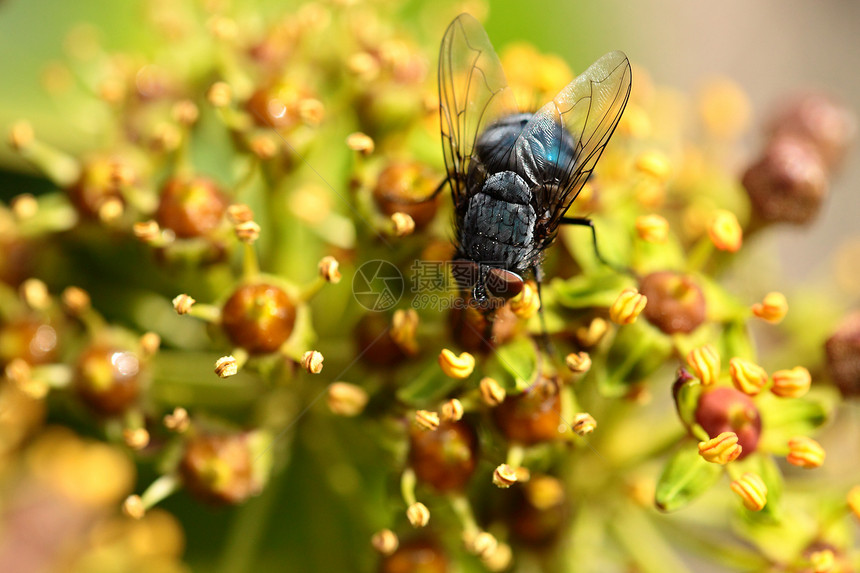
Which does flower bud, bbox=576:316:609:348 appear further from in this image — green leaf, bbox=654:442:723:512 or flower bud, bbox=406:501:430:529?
flower bud, bbox=406:501:430:529

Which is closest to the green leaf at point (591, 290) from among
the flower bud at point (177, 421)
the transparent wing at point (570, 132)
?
the transparent wing at point (570, 132)

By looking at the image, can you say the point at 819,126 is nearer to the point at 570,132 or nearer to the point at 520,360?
the point at 570,132

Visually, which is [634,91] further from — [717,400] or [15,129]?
[15,129]

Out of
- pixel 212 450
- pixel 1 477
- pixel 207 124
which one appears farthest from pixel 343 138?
pixel 1 477

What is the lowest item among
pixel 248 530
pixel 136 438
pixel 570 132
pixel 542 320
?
pixel 248 530

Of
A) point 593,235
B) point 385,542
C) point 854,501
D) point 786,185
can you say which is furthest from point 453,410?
point 786,185

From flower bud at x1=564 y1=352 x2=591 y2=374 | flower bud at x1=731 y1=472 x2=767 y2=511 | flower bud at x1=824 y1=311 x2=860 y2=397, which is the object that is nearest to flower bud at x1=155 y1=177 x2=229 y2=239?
flower bud at x1=564 y1=352 x2=591 y2=374
